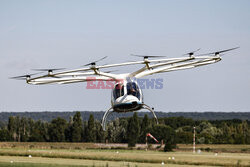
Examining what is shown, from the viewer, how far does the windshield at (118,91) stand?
162 feet

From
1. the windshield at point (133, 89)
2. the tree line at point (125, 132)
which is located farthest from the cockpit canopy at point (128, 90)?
the tree line at point (125, 132)

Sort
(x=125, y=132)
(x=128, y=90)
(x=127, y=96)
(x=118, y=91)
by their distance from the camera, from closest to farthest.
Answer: (x=127, y=96)
(x=128, y=90)
(x=118, y=91)
(x=125, y=132)

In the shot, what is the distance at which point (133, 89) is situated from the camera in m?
49.1

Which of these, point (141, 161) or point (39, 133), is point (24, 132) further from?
point (141, 161)

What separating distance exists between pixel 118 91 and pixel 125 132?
76195 millimetres

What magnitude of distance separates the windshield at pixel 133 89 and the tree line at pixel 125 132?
56.3 metres

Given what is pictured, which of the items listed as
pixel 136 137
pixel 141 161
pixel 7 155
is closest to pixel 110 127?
pixel 136 137

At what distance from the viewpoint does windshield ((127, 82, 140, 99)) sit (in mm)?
49094

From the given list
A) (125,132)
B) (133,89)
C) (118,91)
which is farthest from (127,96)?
(125,132)

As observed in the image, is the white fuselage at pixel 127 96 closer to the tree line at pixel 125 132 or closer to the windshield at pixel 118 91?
the windshield at pixel 118 91

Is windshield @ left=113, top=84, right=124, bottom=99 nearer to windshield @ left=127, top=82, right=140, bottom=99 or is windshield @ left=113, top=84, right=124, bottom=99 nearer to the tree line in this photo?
windshield @ left=127, top=82, right=140, bottom=99

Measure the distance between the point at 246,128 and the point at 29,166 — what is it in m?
107

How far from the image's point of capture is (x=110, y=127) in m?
132

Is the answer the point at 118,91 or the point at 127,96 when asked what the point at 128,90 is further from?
the point at 118,91
